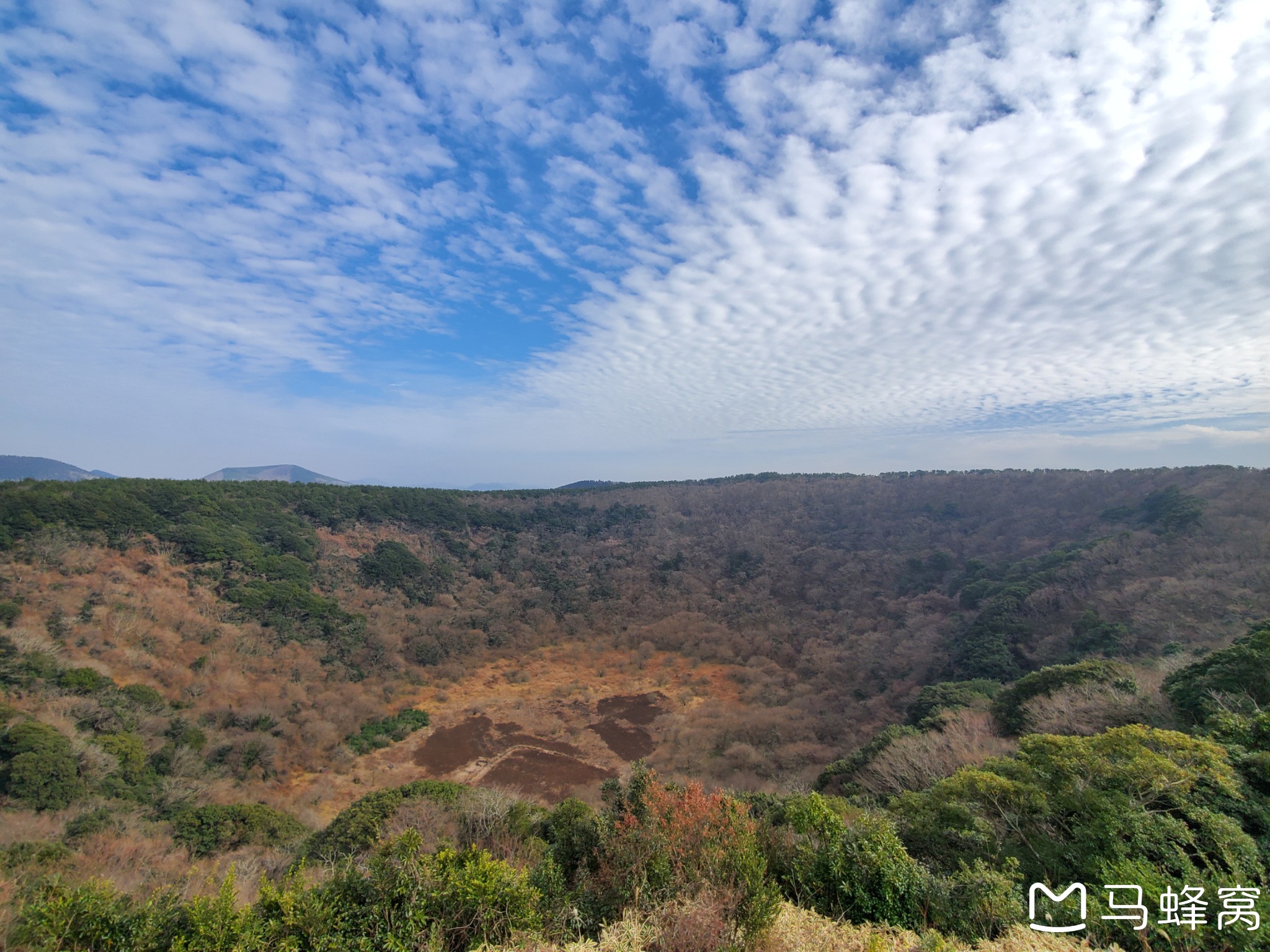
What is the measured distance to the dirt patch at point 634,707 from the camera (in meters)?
20.3

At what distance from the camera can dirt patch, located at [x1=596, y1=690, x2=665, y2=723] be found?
20312mm

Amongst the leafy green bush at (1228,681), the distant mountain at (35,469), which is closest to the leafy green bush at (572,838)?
the leafy green bush at (1228,681)

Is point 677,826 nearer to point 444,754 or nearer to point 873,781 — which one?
point 873,781

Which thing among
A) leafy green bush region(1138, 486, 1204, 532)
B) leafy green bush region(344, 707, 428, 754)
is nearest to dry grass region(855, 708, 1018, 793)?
leafy green bush region(344, 707, 428, 754)

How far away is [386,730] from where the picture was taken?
18078mm

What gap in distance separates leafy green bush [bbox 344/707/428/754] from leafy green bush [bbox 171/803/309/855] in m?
6.12

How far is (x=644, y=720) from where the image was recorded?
20000 millimetres

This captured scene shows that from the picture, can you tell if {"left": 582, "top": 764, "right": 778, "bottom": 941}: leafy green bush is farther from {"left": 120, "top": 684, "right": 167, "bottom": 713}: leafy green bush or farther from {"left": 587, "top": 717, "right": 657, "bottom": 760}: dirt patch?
{"left": 120, "top": 684, "right": 167, "bottom": 713}: leafy green bush

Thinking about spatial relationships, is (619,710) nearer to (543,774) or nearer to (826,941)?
(543,774)

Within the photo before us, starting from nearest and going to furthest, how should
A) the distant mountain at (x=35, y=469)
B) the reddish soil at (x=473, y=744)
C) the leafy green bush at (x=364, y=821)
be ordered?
the leafy green bush at (x=364, y=821) < the reddish soil at (x=473, y=744) < the distant mountain at (x=35, y=469)

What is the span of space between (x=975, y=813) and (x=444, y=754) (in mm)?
16030

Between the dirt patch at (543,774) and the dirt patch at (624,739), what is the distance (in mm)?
1428

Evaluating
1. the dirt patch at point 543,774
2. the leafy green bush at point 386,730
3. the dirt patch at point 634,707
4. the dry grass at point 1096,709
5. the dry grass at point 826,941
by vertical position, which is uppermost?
the dry grass at point 826,941

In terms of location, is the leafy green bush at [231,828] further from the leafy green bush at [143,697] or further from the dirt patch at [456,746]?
the dirt patch at [456,746]
